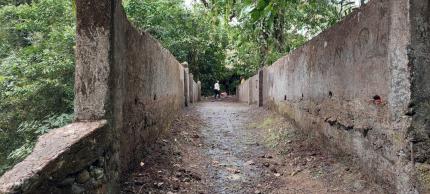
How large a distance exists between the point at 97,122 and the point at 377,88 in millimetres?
2664

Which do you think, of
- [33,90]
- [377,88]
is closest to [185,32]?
[33,90]

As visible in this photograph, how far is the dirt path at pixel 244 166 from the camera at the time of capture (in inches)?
172

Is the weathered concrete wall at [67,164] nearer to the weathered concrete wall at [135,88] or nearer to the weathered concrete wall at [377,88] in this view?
the weathered concrete wall at [135,88]

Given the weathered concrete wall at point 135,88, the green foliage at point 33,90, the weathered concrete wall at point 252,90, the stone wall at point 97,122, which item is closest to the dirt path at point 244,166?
the weathered concrete wall at point 135,88

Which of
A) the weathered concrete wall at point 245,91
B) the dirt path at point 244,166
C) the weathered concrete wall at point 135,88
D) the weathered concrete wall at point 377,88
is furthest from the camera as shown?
the weathered concrete wall at point 245,91

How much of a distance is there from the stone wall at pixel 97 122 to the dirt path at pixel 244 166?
1.49 ft

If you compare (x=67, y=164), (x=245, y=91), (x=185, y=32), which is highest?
(x=185, y=32)

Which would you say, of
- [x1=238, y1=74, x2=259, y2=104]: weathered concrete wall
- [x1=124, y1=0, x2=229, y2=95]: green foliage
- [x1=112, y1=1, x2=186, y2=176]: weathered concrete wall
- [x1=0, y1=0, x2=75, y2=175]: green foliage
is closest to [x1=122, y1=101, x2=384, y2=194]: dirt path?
[x1=112, y1=1, x2=186, y2=176]: weathered concrete wall

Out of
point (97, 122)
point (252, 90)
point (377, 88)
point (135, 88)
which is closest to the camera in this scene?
point (97, 122)

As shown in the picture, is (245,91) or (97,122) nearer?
(97,122)

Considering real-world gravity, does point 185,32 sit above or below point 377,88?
above

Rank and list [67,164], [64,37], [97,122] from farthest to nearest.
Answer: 1. [64,37]
2. [97,122]
3. [67,164]

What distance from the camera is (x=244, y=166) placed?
575 cm

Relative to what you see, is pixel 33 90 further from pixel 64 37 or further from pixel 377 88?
pixel 377 88
